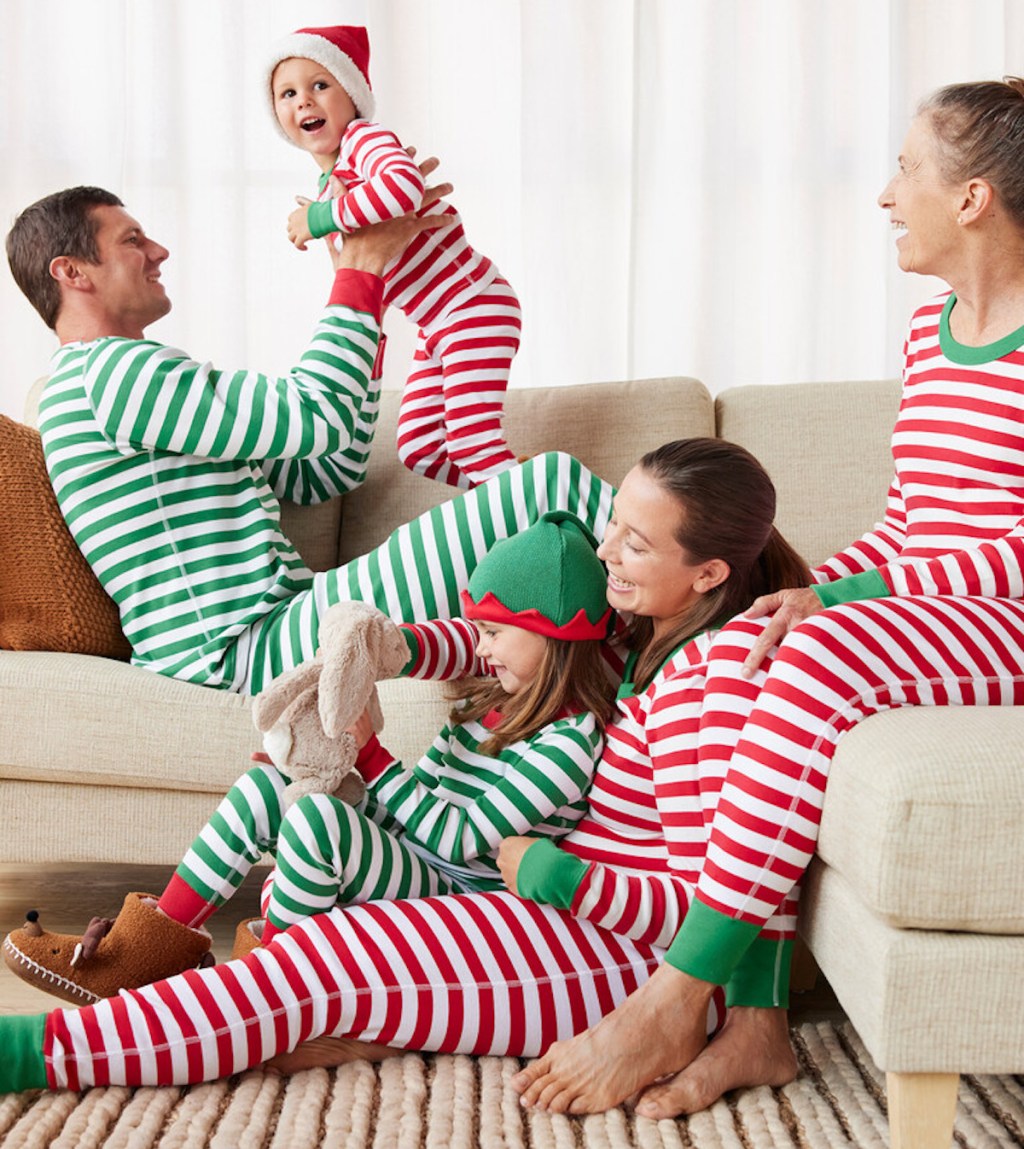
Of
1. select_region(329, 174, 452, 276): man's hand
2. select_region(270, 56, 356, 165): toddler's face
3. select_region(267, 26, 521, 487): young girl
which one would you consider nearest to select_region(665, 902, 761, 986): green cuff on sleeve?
select_region(267, 26, 521, 487): young girl

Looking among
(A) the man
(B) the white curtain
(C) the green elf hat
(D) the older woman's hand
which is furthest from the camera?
(B) the white curtain

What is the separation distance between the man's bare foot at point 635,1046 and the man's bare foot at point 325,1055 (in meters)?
0.21

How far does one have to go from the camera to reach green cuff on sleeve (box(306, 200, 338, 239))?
206 centimetres

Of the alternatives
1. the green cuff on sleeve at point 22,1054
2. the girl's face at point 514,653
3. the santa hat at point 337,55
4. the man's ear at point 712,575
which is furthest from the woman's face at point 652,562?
the santa hat at point 337,55

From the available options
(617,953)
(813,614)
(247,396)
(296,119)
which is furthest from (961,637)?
(296,119)

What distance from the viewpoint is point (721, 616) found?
1488 millimetres

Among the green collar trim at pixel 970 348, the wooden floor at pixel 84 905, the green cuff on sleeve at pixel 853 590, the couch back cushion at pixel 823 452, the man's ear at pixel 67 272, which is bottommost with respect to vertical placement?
the wooden floor at pixel 84 905

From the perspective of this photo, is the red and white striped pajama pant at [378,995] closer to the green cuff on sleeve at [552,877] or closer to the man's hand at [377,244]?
the green cuff on sleeve at [552,877]

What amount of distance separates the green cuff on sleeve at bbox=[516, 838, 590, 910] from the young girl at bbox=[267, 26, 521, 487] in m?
0.87

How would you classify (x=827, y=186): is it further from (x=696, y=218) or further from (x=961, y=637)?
(x=961, y=637)

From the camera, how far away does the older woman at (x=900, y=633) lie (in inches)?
46.9

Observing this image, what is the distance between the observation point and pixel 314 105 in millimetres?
2205

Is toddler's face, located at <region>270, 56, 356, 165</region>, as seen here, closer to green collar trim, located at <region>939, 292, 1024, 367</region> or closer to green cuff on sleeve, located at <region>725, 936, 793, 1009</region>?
green collar trim, located at <region>939, 292, 1024, 367</region>

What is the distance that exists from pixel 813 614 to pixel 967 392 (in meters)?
0.40
